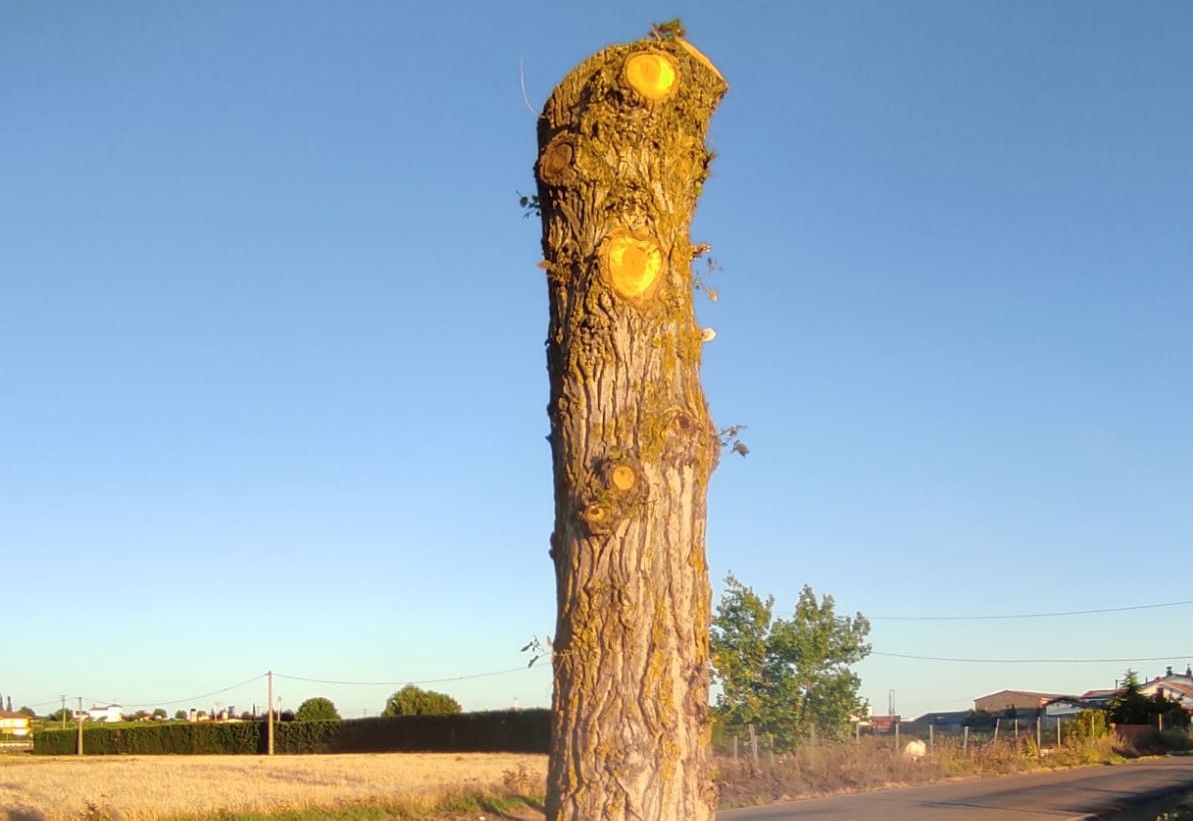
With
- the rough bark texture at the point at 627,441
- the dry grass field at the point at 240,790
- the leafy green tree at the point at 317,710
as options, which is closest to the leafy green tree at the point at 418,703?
the leafy green tree at the point at 317,710

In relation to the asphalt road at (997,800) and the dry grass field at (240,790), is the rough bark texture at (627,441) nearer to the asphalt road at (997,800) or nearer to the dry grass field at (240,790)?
the asphalt road at (997,800)

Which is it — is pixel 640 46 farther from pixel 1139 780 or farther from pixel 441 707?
pixel 441 707

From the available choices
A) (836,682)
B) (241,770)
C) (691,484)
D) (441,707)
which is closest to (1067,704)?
(441,707)

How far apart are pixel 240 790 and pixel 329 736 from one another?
1500 inches

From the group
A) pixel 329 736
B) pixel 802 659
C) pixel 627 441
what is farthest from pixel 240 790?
pixel 329 736

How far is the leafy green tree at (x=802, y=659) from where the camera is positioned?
3247 cm

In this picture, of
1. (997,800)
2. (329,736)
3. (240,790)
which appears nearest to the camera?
(997,800)

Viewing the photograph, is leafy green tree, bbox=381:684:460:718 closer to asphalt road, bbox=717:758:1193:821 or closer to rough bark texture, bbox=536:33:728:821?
asphalt road, bbox=717:758:1193:821

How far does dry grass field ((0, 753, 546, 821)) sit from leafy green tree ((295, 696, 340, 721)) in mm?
37262

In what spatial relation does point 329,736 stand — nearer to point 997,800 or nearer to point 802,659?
point 802,659

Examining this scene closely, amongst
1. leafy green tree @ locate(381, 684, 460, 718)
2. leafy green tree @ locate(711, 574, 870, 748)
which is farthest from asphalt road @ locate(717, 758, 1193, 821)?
leafy green tree @ locate(381, 684, 460, 718)

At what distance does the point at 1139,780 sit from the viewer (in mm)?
30453

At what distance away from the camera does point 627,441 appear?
12.2 ft

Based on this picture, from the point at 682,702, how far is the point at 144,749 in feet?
237
